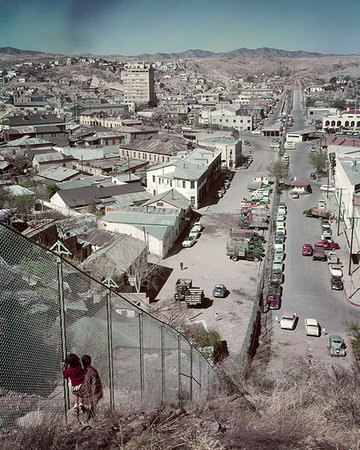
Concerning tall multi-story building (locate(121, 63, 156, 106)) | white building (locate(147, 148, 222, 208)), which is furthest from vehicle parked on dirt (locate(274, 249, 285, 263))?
tall multi-story building (locate(121, 63, 156, 106))

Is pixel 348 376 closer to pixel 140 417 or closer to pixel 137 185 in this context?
pixel 140 417

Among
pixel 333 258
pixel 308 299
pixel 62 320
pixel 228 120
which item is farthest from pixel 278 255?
pixel 228 120

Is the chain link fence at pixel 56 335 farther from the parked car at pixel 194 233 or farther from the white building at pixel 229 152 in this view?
the white building at pixel 229 152

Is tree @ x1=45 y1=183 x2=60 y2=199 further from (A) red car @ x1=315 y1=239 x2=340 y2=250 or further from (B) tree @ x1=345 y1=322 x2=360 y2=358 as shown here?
(B) tree @ x1=345 y1=322 x2=360 y2=358

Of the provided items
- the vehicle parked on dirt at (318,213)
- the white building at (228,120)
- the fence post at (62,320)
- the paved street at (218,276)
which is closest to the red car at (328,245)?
the paved street at (218,276)

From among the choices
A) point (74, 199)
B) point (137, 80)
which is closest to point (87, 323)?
point (74, 199)
